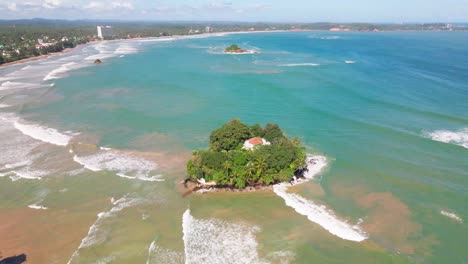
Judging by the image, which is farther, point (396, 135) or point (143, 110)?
point (143, 110)

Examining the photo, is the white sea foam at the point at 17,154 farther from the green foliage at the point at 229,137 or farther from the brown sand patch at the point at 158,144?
the green foliage at the point at 229,137

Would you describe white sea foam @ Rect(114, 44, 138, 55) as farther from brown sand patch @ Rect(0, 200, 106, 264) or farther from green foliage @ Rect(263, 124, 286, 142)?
brown sand patch @ Rect(0, 200, 106, 264)

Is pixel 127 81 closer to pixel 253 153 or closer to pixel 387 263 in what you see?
pixel 253 153

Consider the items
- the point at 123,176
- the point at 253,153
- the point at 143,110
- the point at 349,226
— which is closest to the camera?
the point at 349,226

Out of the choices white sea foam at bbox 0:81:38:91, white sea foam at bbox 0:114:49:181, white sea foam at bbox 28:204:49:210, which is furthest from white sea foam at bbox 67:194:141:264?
white sea foam at bbox 0:81:38:91

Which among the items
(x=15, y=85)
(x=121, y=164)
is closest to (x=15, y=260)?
(x=121, y=164)

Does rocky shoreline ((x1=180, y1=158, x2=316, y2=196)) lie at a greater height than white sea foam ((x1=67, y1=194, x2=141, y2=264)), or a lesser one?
greater

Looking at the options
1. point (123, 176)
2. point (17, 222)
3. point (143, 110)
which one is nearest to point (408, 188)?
point (123, 176)

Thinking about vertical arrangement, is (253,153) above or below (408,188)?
above

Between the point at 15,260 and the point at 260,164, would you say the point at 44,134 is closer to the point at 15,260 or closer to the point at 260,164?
the point at 15,260
